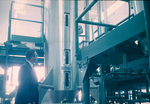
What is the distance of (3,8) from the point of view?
572 inches

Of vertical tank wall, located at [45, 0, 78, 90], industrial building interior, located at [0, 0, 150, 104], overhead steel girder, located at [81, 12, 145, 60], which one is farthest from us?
vertical tank wall, located at [45, 0, 78, 90]

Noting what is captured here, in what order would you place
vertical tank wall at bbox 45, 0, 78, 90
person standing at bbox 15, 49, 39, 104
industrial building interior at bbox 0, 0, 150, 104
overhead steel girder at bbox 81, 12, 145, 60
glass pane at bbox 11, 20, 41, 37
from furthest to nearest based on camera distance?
glass pane at bbox 11, 20, 41, 37, vertical tank wall at bbox 45, 0, 78, 90, industrial building interior at bbox 0, 0, 150, 104, person standing at bbox 15, 49, 39, 104, overhead steel girder at bbox 81, 12, 145, 60

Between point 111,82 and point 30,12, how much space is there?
12106 millimetres

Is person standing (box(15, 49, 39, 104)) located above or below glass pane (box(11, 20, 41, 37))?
below

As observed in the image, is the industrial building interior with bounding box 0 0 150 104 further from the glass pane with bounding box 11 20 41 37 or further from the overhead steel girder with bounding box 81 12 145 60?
the glass pane with bounding box 11 20 41 37

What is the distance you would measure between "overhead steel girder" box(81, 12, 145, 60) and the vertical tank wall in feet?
11.3

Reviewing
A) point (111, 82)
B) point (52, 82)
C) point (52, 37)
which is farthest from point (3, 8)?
point (111, 82)

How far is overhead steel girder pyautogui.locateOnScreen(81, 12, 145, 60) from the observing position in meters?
2.64

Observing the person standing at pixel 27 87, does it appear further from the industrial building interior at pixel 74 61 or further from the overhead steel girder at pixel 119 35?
the overhead steel girder at pixel 119 35

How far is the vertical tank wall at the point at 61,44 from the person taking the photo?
761 centimetres

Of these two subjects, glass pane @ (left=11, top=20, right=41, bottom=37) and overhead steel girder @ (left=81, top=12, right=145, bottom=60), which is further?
glass pane @ (left=11, top=20, right=41, bottom=37)

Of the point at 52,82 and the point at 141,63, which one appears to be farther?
the point at 52,82

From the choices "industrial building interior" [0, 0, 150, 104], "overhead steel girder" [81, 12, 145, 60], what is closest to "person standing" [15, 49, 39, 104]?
"industrial building interior" [0, 0, 150, 104]

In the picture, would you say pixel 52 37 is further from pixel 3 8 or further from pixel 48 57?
pixel 3 8
